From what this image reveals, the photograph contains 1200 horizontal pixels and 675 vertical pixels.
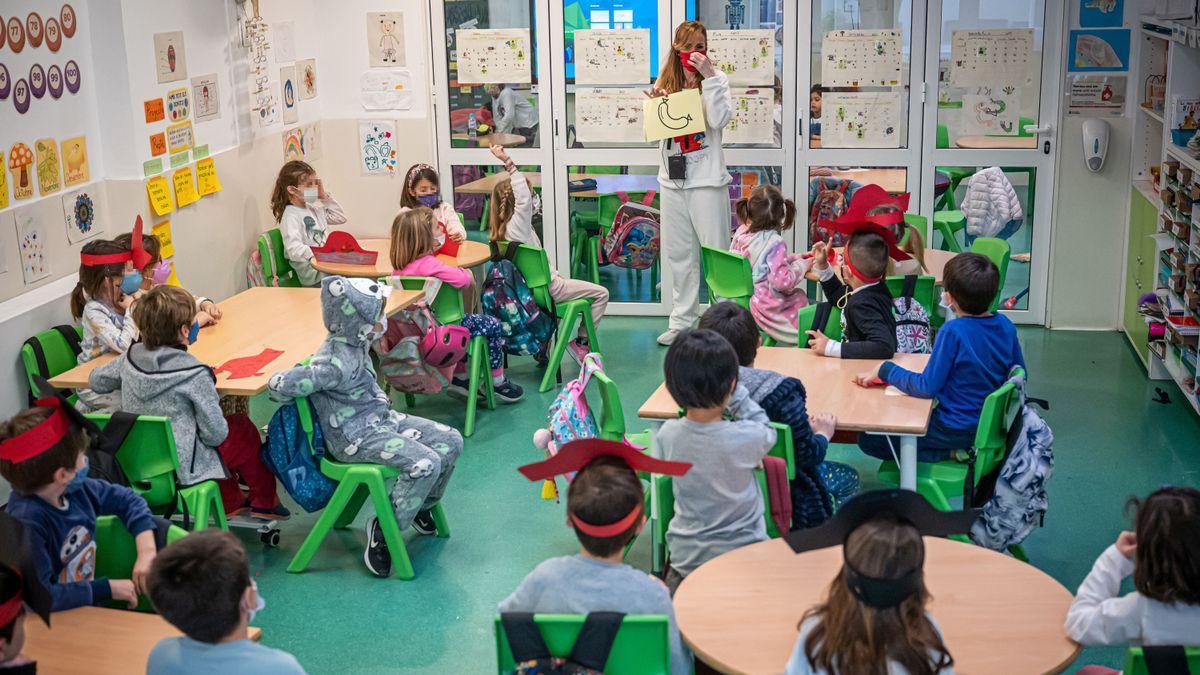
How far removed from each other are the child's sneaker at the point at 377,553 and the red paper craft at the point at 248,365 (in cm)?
70

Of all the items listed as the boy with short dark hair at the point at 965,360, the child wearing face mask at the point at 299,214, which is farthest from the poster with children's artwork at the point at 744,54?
the boy with short dark hair at the point at 965,360

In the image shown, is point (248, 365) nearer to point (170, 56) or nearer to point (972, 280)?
point (170, 56)

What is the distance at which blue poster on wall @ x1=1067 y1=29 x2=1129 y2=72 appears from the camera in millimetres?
6887

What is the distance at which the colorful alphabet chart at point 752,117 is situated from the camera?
24.4 feet

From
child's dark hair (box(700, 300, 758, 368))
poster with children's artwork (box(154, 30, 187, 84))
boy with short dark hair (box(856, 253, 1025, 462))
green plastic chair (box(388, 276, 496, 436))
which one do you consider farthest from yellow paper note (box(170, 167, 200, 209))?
boy with short dark hair (box(856, 253, 1025, 462))

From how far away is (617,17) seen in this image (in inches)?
294

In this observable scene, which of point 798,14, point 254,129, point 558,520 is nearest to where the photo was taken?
point 558,520

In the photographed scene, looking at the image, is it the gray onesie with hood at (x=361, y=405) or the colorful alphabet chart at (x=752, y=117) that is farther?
the colorful alphabet chart at (x=752, y=117)

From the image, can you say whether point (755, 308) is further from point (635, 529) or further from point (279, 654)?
point (279, 654)

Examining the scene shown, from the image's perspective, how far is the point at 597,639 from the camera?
2449 mm

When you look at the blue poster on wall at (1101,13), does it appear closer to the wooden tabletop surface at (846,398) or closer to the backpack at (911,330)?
the backpack at (911,330)

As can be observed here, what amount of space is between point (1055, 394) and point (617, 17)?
11.0ft

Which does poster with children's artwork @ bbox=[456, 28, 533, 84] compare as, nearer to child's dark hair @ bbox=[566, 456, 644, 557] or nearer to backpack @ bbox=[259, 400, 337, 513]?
backpack @ bbox=[259, 400, 337, 513]

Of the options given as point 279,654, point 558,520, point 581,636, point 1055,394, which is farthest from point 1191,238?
point 279,654
